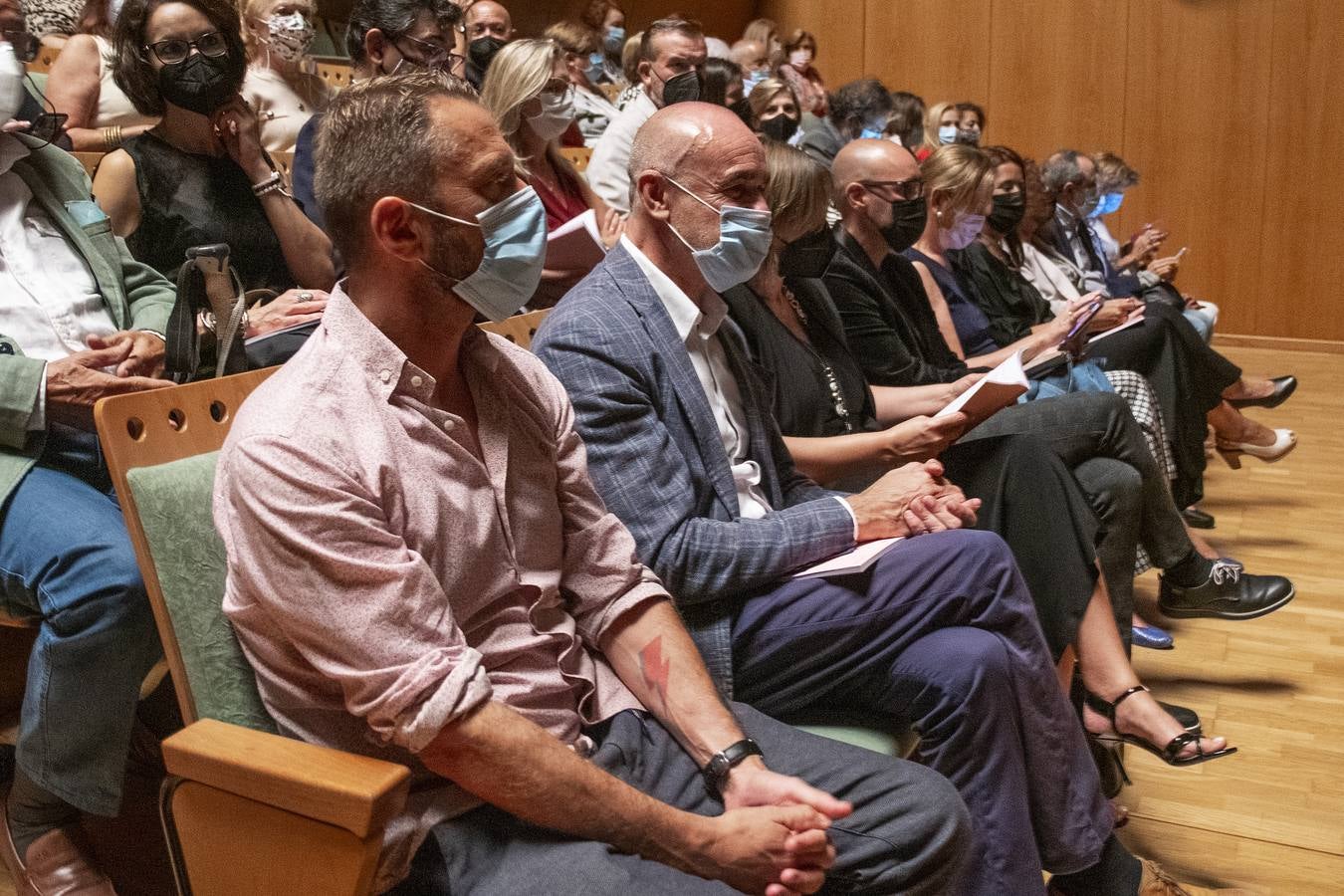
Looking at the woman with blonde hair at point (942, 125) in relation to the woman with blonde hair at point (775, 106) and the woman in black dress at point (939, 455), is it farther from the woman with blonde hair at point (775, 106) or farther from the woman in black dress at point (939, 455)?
the woman in black dress at point (939, 455)

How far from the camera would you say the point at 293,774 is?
1.08 meters

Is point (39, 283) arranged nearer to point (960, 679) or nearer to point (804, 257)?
point (804, 257)

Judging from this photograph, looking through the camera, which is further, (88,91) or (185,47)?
(88,91)

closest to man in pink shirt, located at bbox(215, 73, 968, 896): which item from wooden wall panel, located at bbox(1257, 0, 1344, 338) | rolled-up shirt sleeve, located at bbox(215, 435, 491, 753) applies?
rolled-up shirt sleeve, located at bbox(215, 435, 491, 753)

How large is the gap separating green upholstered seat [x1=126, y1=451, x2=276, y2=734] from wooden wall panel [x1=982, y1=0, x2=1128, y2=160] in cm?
702

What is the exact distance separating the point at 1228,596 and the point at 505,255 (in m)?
2.21

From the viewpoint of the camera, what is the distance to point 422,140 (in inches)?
50.1

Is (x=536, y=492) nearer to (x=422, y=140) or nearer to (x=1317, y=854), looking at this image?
(x=422, y=140)

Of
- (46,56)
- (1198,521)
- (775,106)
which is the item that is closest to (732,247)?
(1198,521)

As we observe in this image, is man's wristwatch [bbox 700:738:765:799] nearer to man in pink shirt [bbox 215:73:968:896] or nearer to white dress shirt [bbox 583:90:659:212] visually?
man in pink shirt [bbox 215:73:968:896]

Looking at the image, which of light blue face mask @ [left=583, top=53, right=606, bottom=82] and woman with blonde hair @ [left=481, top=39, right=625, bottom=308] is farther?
light blue face mask @ [left=583, top=53, right=606, bottom=82]

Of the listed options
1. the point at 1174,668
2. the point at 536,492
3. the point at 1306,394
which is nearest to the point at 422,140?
the point at 536,492

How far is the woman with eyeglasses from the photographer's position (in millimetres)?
2193

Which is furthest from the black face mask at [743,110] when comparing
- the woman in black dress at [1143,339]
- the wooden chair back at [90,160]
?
the wooden chair back at [90,160]
